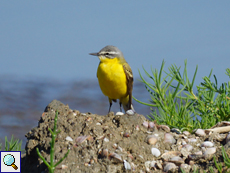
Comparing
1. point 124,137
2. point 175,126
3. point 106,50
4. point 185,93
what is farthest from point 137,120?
point 106,50

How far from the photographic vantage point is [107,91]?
639cm

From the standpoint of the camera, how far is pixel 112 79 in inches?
247

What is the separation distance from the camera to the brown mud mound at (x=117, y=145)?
10.3 ft

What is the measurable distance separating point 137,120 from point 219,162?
1.04 m

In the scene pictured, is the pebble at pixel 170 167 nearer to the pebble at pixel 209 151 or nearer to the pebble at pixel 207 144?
the pebble at pixel 209 151

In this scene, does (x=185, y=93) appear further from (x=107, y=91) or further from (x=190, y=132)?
(x=107, y=91)

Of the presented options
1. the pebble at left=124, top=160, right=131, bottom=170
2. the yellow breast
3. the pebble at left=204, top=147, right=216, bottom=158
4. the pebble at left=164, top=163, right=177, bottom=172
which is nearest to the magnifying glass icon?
the pebble at left=124, top=160, right=131, bottom=170

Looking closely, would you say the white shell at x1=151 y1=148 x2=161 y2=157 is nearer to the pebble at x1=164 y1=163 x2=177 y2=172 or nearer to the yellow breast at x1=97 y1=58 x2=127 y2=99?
the pebble at x1=164 y1=163 x2=177 y2=172

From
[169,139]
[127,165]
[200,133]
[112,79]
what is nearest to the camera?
[127,165]

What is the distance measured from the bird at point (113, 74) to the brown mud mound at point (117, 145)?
2431mm

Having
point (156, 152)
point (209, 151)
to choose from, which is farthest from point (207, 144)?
point (156, 152)

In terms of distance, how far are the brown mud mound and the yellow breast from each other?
7.91ft

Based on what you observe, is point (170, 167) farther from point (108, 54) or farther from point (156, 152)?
point (108, 54)

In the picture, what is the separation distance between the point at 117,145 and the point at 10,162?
140cm
